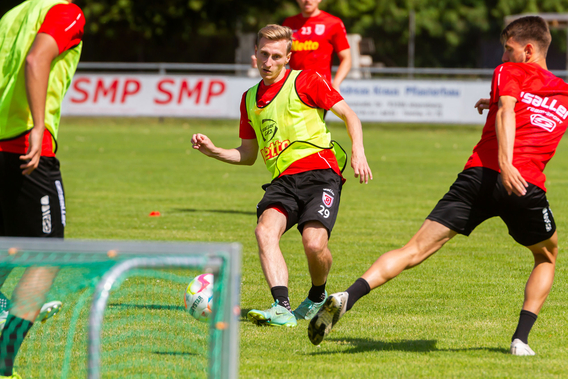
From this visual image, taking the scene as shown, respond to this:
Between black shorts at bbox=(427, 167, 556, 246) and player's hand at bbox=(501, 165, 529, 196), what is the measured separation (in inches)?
5.1

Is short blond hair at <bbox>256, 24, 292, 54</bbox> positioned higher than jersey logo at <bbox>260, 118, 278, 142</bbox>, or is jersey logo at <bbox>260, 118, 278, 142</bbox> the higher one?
short blond hair at <bbox>256, 24, 292, 54</bbox>

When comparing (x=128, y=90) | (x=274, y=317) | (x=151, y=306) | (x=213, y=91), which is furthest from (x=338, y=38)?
(x=128, y=90)

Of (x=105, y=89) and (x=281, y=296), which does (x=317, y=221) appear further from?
(x=105, y=89)

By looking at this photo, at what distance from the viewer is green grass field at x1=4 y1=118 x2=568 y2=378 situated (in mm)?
4504

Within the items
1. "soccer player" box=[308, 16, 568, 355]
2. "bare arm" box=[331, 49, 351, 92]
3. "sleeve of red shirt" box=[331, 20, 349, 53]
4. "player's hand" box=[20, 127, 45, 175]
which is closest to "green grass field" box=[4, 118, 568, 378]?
"soccer player" box=[308, 16, 568, 355]

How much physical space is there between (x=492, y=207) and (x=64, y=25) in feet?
7.88

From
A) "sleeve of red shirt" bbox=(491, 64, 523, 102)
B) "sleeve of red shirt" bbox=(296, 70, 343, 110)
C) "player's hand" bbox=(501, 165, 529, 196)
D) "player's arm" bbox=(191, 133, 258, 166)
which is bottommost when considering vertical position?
"player's arm" bbox=(191, 133, 258, 166)

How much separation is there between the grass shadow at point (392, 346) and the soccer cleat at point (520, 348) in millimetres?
77

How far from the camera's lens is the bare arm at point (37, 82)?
12.5ft

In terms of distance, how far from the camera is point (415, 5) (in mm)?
47844

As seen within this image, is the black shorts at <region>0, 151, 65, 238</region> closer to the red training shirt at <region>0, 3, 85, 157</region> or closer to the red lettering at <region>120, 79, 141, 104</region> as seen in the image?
the red training shirt at <region>0, 3, 85, 157</region>

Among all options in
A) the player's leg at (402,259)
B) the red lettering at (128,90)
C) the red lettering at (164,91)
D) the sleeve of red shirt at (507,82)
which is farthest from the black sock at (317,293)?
the red lettering at (128,90)

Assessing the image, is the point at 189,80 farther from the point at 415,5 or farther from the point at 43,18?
the point at 415,5

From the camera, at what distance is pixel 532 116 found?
4527 millimetres
